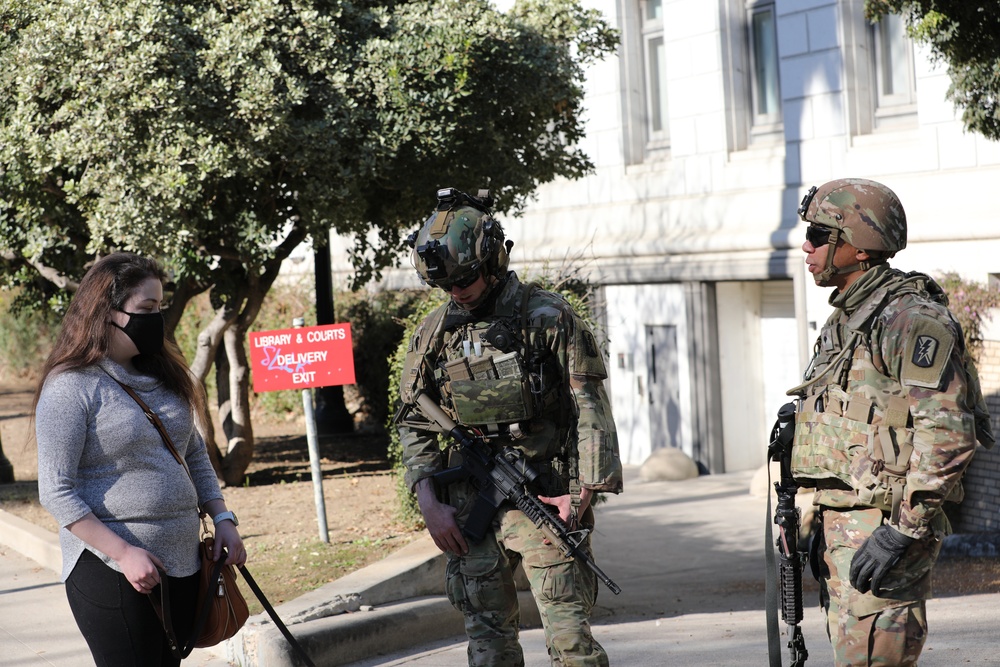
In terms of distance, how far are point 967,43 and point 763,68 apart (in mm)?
5452

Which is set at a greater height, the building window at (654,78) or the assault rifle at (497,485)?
the building window at (654,78)

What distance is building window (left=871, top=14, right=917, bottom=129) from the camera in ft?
37.7

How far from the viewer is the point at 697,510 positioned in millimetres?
11367

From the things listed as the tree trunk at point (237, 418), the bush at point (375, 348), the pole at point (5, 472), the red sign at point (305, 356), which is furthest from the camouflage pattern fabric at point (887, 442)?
the bush at point (375, 348)

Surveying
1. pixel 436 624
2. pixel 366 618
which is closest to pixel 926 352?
pixel 366 618

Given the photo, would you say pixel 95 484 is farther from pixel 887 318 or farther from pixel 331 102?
pixel 331 102

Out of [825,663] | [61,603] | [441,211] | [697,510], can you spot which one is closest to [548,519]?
[441,211]

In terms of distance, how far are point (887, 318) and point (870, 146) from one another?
29.1 feet

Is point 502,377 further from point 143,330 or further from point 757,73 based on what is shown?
point 757,73

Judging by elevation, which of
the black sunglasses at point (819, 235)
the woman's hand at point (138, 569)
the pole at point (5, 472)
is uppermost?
the black sunglasses at point (819, 235)

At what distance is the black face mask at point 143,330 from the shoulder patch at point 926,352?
7.62 ft

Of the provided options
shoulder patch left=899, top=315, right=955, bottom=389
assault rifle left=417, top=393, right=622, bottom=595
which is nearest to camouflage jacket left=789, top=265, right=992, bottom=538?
shoulder patch left=899, top=315, right=955, bottom=389

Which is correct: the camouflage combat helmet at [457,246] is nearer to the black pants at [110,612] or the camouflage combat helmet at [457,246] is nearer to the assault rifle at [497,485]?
the assault rifle at [497,485]

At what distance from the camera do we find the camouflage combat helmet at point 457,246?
376 cm
